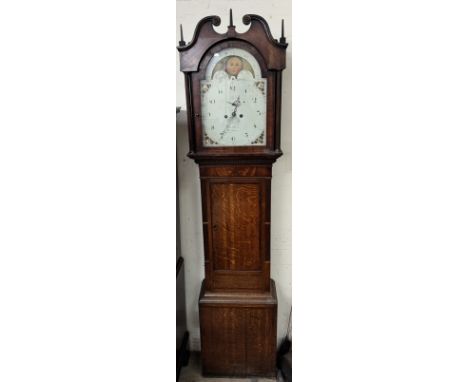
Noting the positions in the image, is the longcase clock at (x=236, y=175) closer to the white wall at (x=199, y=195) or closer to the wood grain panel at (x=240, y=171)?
the wood grain panel at (x=240, y=171)

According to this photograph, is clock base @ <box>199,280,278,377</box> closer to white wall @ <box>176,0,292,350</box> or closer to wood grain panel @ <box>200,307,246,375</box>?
wood grain panel @ <box>200,307,246,375</box>

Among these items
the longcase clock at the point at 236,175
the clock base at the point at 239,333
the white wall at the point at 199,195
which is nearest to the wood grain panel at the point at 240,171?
the longcase clock at the point at 236,175

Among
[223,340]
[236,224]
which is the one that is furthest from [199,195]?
[223,340]

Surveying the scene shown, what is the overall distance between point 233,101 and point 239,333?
0.81 metres

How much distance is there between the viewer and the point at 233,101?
0.99 metres

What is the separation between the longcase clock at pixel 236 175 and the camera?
96 cm

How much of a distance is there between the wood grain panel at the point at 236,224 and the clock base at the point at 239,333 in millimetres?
129

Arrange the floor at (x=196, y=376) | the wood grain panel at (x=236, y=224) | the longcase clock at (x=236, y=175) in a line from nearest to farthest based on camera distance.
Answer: the longcase clock at (x=236, y=175) → the wood grain panel at (x=236, y=224) → the floor at (x=196, y=376)

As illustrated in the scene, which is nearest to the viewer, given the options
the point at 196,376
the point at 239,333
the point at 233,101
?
the point at 233,101

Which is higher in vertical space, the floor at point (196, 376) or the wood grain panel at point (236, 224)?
the wood grain panel at point (236, 224)

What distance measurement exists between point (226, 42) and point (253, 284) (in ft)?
2.67

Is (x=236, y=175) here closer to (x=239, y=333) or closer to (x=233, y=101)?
(x=233, y=101)
